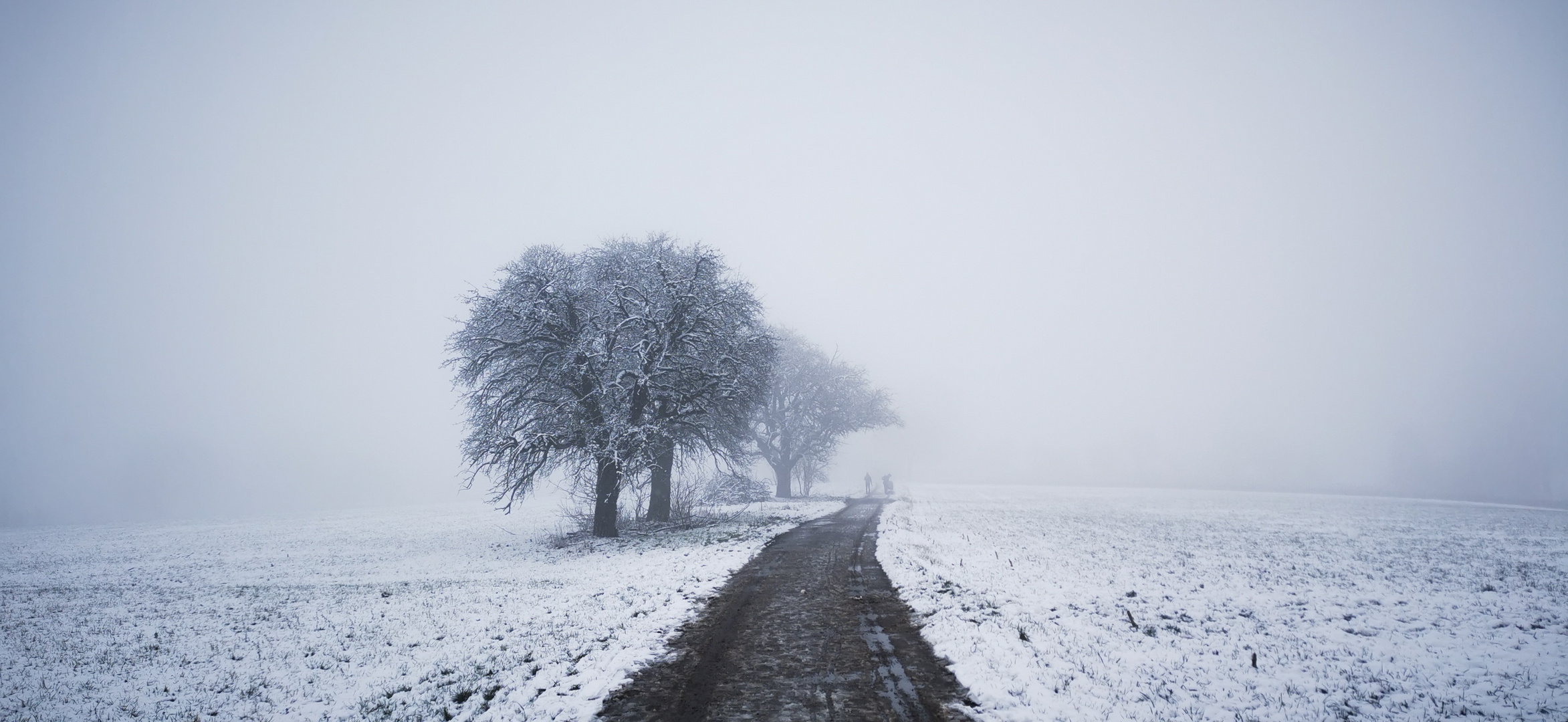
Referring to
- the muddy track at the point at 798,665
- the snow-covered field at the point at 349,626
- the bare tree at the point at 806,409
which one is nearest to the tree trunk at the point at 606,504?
the snow-covered field at the point at 349,626

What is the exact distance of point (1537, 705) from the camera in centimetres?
633

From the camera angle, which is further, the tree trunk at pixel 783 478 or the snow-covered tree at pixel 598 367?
the tree trunk at pixel 783 478

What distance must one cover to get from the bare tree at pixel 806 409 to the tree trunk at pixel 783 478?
0.15 ft

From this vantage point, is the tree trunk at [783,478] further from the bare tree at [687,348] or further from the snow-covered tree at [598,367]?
the snow-covered tree at [598,367]

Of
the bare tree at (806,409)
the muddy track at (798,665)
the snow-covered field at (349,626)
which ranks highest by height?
the bare tree at (806,409)

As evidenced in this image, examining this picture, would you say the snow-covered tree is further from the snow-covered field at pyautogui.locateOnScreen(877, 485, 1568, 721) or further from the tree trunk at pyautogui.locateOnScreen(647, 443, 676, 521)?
the snow-covered field at pyautogui.locateOnScreen(877, 485, 1568, 721)

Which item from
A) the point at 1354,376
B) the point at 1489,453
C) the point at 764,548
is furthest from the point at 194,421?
the point at 1354,376

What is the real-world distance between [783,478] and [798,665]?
33.2 m

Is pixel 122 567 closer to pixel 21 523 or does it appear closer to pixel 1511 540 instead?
pixel 1511 540

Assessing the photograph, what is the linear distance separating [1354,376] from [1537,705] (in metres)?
169

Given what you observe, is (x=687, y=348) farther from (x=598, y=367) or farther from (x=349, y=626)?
(x=349, y=626)

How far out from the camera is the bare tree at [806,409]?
3831cm

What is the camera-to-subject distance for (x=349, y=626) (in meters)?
10.8

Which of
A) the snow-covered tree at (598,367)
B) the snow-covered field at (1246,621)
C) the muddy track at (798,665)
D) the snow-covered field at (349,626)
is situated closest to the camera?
the muddy track at (798,665)
